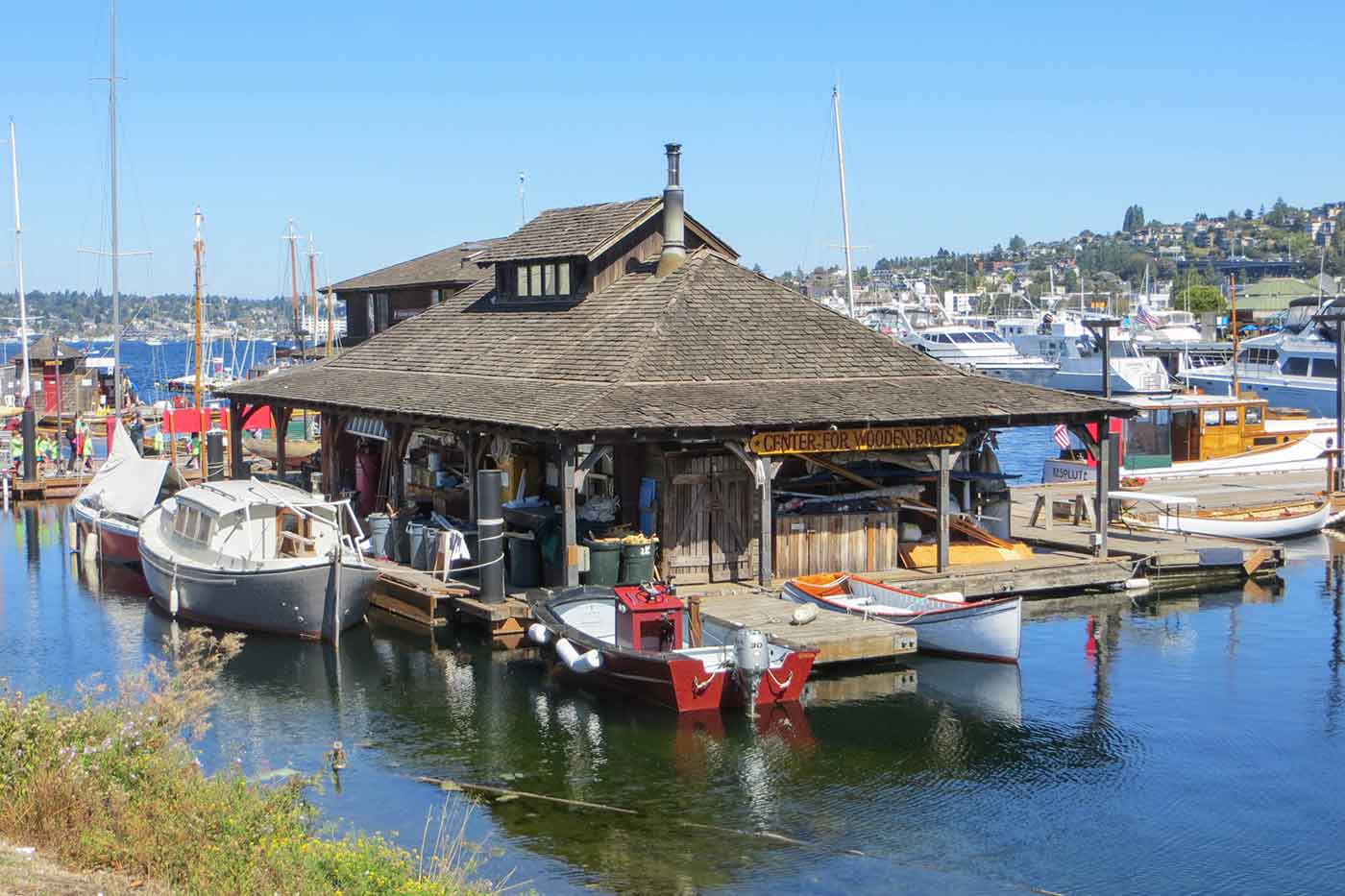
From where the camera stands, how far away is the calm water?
15141mm

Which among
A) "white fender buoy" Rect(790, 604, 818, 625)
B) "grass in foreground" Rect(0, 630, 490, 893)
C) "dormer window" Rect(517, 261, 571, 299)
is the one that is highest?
"dormer window" Rect(517, 261, 571, 299)

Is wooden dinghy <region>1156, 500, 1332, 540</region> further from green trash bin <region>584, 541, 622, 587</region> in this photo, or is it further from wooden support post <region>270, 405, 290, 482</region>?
wooden support post <region>270, 405, 290, 482</region>

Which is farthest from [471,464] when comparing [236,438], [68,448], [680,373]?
[68,448]

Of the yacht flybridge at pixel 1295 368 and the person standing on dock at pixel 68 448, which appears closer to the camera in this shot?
the person standing on dock at pixel 68 448

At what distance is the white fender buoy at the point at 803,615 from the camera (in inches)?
877

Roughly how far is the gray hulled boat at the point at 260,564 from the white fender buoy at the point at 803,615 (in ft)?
24.7

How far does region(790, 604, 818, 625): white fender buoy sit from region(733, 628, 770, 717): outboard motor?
1.91 m

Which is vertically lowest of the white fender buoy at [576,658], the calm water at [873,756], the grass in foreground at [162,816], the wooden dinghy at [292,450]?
the calm water at [873,756]

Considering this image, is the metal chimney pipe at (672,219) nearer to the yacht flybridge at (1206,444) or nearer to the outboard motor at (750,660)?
the outboard motor at (750,660)

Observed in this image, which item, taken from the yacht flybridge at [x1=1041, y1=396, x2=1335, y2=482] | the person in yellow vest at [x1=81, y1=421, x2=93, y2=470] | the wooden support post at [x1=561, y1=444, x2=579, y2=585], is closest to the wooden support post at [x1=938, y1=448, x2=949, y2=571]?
the wooden support post at [x1=561, y1=444, x2=579, y2=585]

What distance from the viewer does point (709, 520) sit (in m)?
26.4

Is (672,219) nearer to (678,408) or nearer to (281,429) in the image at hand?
(678,408)

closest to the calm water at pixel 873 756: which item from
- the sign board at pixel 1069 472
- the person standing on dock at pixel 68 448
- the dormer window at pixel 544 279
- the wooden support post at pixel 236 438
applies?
the dormer window at pixel 544 279

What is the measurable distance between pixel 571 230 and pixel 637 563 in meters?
11.1
